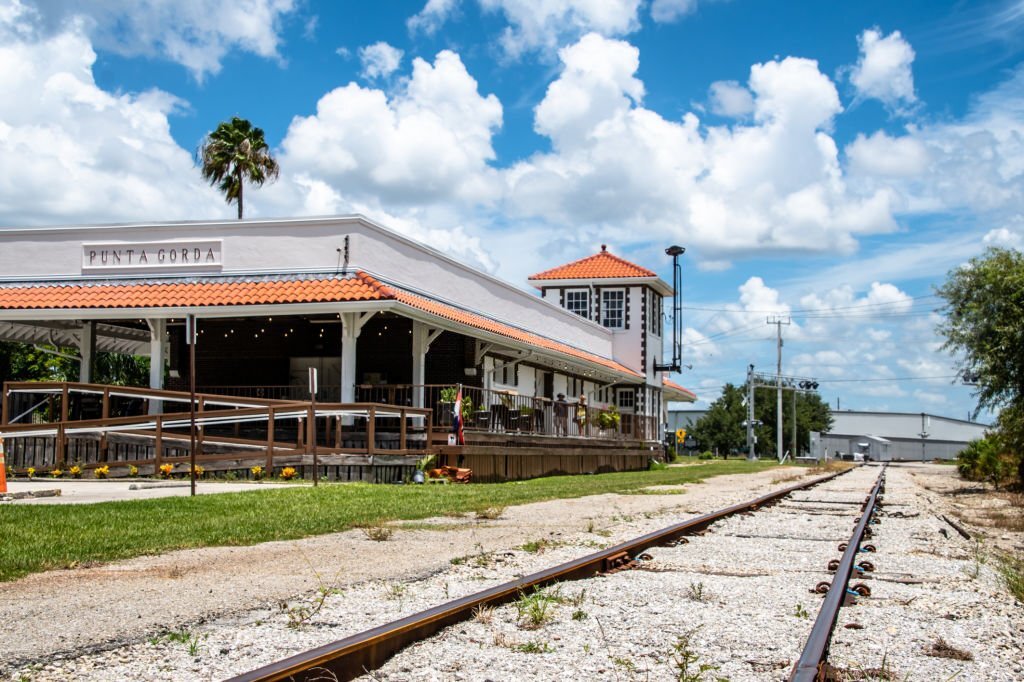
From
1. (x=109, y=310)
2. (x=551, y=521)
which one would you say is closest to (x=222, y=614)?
(x=551, y=521)

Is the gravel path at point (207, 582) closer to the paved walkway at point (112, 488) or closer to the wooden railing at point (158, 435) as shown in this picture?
the paved walkway at point (112, 488)

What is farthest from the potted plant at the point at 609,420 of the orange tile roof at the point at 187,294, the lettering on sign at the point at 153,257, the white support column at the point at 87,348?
the white support column at the point at 87,348

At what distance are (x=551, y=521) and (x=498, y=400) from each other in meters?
13.8

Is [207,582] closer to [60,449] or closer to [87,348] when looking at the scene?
[60,449]

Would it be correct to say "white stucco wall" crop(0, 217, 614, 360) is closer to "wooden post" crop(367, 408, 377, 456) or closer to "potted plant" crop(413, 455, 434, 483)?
"wooden post" crop(367, 408, 377, 456)

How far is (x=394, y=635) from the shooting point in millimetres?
5023

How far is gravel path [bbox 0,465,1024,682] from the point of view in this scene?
16.0 feet

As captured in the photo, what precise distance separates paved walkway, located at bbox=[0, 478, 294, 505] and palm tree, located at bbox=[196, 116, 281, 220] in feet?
96.0

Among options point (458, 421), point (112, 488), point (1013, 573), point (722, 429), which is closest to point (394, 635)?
point (1013, 573)

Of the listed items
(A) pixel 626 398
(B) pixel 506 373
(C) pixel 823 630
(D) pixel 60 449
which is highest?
(B) pixel 506 373

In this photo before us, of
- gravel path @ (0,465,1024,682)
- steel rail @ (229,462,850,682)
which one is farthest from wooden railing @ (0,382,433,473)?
steel rail @ (229,462,850,682)

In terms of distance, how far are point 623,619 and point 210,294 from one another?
1829 centimetres

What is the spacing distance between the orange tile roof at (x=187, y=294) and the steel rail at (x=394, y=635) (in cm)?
1366

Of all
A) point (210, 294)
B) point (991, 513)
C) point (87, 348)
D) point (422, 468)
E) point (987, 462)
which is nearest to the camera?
point (991, 513)
